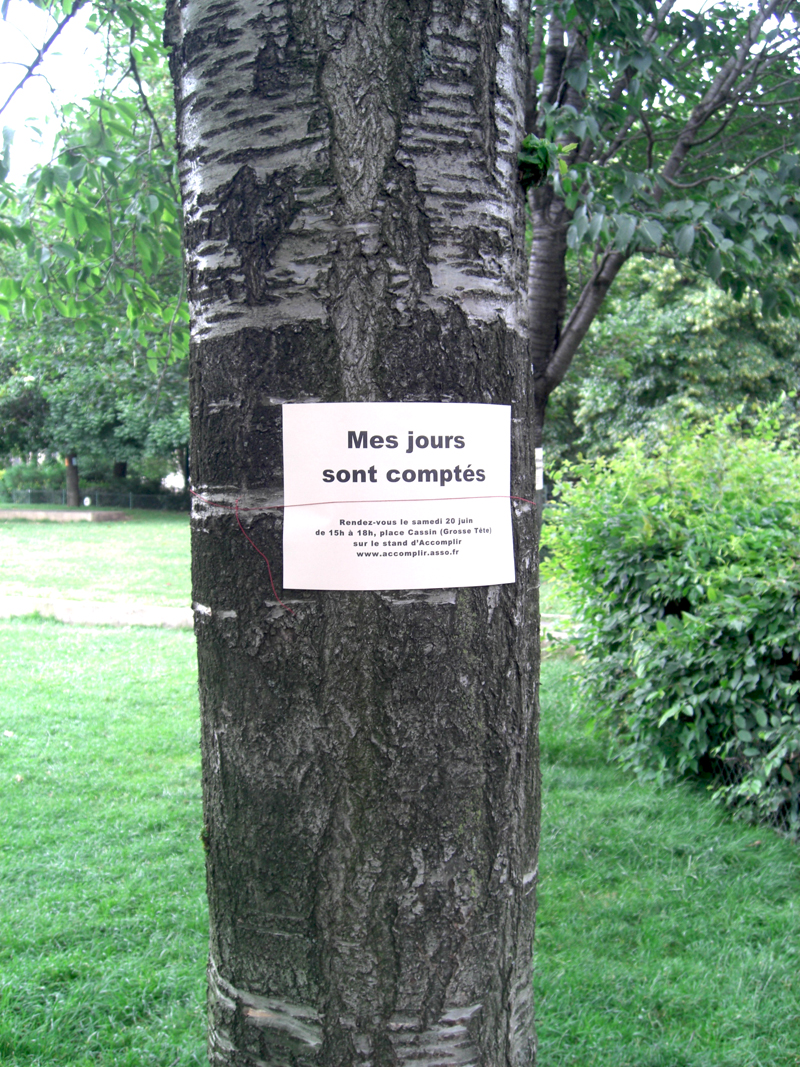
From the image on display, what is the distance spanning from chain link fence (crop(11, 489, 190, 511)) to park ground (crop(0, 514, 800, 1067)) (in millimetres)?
34664

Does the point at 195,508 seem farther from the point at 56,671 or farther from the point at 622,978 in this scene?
the point at 56,671

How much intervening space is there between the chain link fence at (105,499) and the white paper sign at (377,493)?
3952cm

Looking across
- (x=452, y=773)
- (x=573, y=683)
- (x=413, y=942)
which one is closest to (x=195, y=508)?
(x=452, y=773)

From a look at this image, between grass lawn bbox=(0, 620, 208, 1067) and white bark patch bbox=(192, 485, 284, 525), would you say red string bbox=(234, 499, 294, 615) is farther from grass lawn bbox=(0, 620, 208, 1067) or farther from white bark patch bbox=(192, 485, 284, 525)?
grass lawn bbox=(0, 620, 208, 1067)

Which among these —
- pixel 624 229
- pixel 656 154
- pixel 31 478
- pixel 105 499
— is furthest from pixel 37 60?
pixel 31 478

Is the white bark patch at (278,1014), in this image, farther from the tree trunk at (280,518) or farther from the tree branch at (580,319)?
the tree branch at (580,319)

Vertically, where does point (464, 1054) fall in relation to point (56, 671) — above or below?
above

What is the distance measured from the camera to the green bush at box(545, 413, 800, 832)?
13.5 ft

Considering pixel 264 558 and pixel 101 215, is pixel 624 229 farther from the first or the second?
pixel 264 558

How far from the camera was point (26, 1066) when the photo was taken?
2623 millimetres

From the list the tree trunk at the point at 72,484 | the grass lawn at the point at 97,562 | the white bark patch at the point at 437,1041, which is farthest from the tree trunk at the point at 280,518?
the tree trunk at the point at 72,484

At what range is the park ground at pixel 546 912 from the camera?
2.78 metres

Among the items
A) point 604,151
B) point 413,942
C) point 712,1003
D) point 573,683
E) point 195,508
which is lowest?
point 712,1003

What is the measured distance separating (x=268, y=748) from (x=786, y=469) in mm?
4615
